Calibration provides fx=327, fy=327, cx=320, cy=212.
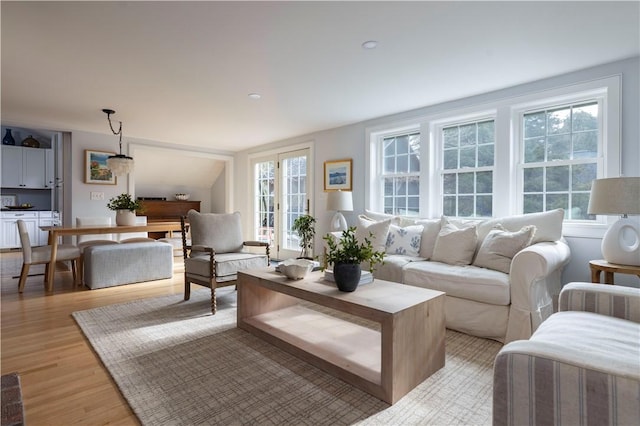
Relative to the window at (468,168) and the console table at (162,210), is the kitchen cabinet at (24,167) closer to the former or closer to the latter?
the console table at (162,210)

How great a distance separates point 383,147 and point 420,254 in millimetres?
1810

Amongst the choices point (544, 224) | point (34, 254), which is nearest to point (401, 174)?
point (544, 224)

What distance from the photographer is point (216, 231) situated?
141 inches

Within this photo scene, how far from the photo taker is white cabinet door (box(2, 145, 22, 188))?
23.1 ft

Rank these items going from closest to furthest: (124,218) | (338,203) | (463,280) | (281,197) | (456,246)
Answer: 1. (463,280)
2. (456,246)
3. (124,218)
4. (338,203)
5. (281,197)

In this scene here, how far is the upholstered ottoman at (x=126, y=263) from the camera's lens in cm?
388

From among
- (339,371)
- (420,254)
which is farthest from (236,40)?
(420,254)

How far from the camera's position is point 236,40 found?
7.95 ft

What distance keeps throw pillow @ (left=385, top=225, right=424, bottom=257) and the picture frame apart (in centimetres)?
853

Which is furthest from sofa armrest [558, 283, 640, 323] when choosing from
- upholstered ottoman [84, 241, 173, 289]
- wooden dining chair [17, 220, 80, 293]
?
wooden dining chair [17, 220, 80, 293]

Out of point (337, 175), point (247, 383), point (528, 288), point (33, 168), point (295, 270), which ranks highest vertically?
point (33, 168)

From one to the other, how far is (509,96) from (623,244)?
1738 mm

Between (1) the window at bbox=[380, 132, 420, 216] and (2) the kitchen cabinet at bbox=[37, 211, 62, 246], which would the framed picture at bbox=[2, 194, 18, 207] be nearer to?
(2) the kitchen cabinet at bbox=[37, 211, 62, 246]

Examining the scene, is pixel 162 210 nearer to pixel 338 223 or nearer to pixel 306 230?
pixel 306 230
